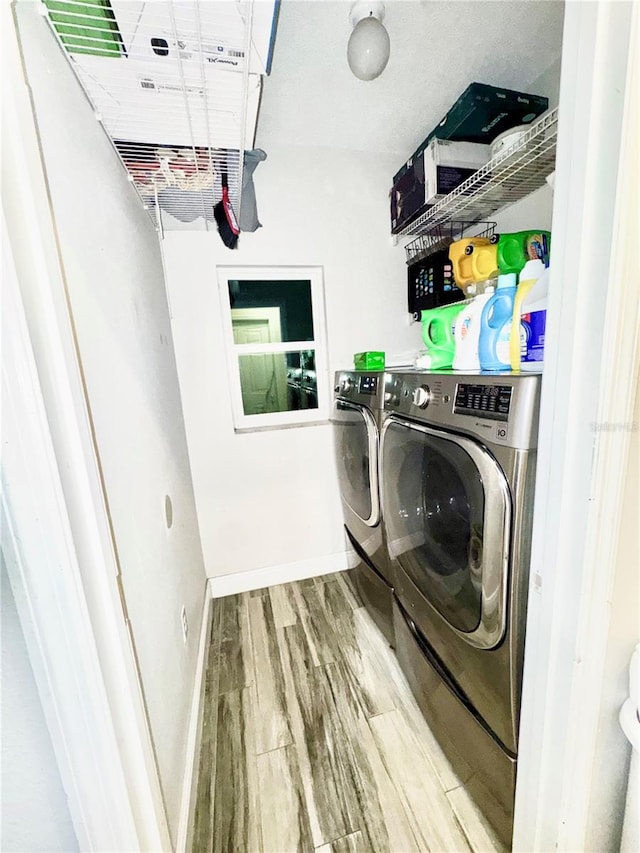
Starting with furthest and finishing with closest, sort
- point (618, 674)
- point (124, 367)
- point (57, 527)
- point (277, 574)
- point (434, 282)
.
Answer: point (277, 574) < point (434, 282) < point (124, 367) < point (618, 674) < point (57, 527)

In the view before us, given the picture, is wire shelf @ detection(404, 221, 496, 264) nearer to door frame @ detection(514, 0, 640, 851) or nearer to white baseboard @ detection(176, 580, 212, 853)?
door frame @ detection(514, 0, 640, 851)

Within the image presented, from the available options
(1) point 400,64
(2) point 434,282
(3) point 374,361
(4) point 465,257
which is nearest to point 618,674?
(3) point 374,361

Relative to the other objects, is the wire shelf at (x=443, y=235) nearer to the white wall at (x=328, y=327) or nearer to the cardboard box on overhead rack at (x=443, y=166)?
the white wall at (x=328, y=327)

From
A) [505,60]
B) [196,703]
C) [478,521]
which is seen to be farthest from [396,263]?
[196,703]

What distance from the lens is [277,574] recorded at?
84.1 inches

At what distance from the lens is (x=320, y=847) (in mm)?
959

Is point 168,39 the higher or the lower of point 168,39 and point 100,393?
the higher

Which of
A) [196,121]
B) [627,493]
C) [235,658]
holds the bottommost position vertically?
[235,658]

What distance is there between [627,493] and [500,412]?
0.25m

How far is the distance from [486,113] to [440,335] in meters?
0.96

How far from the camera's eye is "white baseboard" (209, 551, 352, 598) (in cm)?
206

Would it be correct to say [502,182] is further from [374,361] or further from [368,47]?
[374,361]

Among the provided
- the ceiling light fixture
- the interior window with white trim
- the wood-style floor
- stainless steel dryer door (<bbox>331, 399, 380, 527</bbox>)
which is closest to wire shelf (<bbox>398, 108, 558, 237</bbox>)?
the ceiling light fixture

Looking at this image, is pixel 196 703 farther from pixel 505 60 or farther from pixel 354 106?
pixel 505 60
